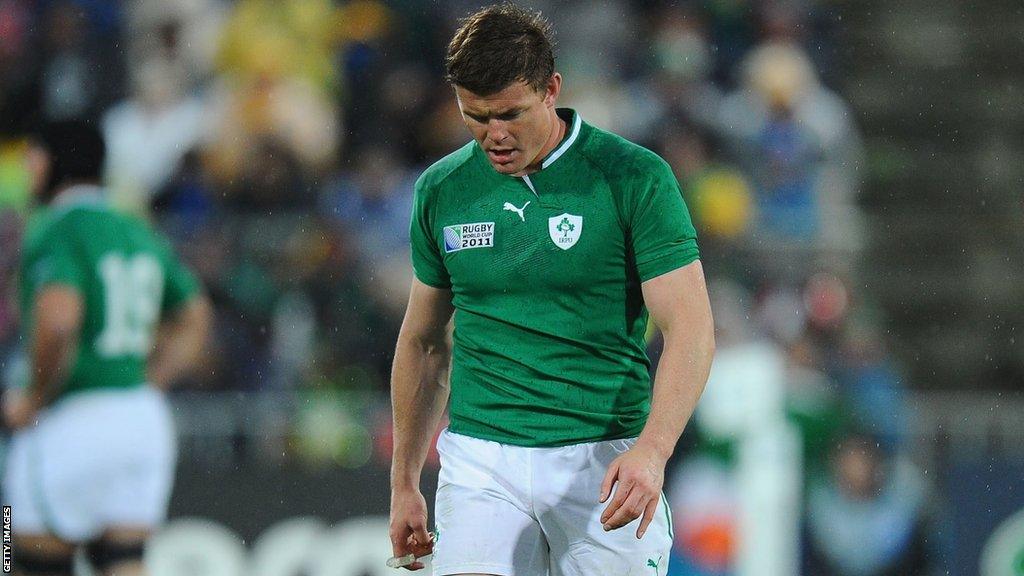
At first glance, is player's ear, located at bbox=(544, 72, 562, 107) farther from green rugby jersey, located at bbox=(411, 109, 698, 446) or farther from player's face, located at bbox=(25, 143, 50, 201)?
player's face, located at bbox=(25, 143, 50, 201)

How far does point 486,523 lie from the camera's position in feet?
11.9

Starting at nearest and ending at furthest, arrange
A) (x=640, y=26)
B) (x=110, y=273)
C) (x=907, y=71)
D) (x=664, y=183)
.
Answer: (x=664, y=183) → (x=110, y=273) → (x=640, y=26) → (x=907, y=71)

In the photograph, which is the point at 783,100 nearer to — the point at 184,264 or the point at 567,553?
the point at 184,264

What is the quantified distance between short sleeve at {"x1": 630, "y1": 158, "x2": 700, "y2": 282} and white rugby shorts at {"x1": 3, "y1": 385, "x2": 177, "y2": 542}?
12.1 ft

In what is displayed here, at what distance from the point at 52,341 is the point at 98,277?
1.11 feet

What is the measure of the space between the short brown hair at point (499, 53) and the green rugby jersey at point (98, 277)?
3.35m

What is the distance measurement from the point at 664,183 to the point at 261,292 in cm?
578

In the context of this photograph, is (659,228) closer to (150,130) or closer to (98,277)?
(98,277)

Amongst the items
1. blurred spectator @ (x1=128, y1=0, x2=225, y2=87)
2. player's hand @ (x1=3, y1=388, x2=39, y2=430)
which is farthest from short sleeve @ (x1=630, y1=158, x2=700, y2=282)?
blurred spectator @ (x1=128, y1=0, x2=225, y2=87)

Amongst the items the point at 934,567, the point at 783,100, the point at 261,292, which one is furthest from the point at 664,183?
the point at 783,100

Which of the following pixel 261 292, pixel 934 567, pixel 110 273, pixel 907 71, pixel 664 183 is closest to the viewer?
pixel 664 183

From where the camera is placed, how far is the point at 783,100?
990cm

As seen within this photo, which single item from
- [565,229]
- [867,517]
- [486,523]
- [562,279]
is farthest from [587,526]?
[867,517]

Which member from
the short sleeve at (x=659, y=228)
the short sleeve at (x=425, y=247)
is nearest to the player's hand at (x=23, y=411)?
the short sleeve at (x=425, y=247)
